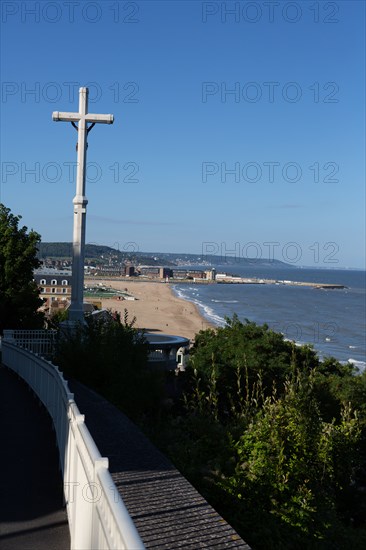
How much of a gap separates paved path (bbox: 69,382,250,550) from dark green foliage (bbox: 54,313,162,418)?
338 cm

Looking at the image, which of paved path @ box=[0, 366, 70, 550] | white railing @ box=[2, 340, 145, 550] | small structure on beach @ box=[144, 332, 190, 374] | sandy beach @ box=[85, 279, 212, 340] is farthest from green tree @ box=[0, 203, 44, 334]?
sandy beach @ box=[85, 279, 212, 340]

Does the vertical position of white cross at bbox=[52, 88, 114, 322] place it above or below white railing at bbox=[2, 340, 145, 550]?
above

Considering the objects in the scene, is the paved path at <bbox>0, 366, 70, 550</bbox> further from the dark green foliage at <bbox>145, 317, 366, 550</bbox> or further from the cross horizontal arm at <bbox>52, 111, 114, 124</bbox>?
the cross horizontal arm at <bbox>52, 111, 114, 124</bbox>

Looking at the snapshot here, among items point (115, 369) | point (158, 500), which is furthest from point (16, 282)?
point (158, 500)

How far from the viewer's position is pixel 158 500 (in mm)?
5969

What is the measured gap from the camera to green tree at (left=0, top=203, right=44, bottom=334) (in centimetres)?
2634

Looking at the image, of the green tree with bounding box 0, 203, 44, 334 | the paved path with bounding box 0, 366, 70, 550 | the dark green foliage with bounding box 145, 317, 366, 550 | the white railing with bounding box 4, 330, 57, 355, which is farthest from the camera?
the green tree with bounding box 0, 203, 44, 334

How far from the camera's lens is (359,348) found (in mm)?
63438

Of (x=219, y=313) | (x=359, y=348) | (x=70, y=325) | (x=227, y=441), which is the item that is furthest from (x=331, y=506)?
(x=219, y=313)

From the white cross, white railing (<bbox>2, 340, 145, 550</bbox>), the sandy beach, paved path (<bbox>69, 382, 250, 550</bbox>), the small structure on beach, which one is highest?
the white cross

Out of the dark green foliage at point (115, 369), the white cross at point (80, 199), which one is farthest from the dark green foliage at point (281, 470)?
the white cross at point (80, 199)

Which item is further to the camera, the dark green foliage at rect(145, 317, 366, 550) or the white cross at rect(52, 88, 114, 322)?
the white cross at rect(52, 88, 114, 322)

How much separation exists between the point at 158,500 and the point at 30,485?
1.71 m

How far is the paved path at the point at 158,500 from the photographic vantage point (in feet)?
17.2
